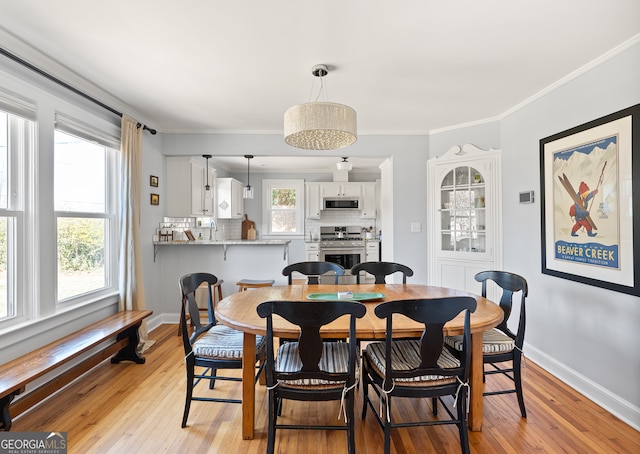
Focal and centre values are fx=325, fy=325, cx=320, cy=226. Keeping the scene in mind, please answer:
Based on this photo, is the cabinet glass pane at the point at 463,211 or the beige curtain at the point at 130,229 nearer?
the beige curtain at the point at 130,229

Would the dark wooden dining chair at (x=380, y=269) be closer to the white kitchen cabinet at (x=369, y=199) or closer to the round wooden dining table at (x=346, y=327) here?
the round wooden dining table at (x=346, y=327)

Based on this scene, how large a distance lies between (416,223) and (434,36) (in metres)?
2.39

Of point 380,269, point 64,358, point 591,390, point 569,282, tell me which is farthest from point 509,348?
point 64,358

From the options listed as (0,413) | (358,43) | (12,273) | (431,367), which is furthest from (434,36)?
(0,413)

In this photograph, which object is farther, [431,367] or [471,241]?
[471,241]

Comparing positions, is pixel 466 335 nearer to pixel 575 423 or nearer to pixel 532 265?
pixel 575 423

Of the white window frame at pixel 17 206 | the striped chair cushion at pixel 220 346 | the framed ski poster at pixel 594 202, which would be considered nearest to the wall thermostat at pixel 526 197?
the framed ski poster at pixel 594 202

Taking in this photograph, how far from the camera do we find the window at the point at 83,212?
8.67 feet

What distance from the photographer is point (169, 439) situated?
6.22ft

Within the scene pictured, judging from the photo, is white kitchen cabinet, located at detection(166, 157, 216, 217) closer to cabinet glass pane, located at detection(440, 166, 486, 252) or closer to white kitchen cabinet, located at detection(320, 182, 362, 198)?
white kitchen cabinet, located at detection(320, 182, 362, 198)

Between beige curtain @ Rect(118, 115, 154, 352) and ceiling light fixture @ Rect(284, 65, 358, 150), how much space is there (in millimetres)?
1899

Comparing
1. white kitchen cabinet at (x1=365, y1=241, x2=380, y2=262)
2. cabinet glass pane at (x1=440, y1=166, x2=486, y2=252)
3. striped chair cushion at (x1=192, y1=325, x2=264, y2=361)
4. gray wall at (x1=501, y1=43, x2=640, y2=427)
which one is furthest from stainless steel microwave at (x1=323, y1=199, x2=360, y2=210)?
striped chair cushion at (x1=192, y1=325, x2=264, y2=361)

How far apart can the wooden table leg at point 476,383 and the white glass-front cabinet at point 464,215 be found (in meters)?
1.89

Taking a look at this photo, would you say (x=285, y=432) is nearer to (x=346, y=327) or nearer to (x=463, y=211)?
(x=346, y=327)
